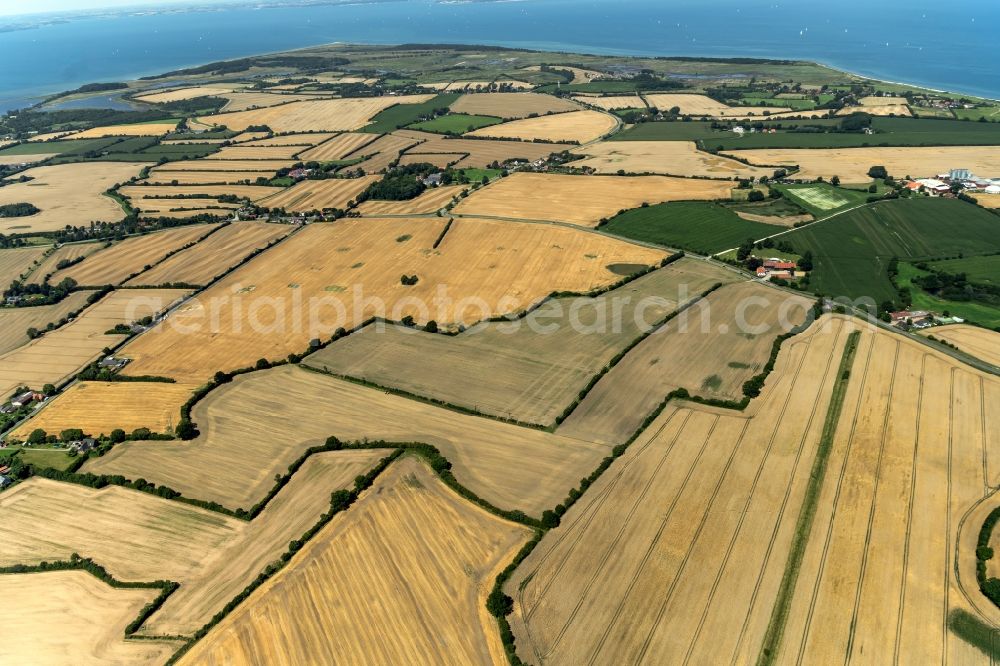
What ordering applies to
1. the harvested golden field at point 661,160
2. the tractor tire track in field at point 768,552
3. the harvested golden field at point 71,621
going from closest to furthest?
the tractor tire track in field at point 768,552
the harvested golden field at point 71,621
the harvested golden field at point 661,160

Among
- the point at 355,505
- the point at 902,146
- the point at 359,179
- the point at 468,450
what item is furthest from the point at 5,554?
the point at 902,146

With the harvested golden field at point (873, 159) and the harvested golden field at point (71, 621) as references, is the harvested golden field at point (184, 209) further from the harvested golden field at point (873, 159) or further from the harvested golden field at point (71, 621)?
the harvested golden field at point (873, 159)

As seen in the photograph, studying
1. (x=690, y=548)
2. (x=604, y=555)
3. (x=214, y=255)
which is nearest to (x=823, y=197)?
(x=690, y=548)

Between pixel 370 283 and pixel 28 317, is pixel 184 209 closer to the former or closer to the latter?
pixel 28 317

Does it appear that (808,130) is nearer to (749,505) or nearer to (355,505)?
(749,505)

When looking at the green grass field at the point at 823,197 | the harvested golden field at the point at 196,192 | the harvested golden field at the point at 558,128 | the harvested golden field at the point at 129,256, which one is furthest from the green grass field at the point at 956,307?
the harvested golden field at the point at 196,192

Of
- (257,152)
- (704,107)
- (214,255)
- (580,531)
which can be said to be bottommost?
(580,531)

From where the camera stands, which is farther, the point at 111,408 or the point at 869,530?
the point at 111,408
